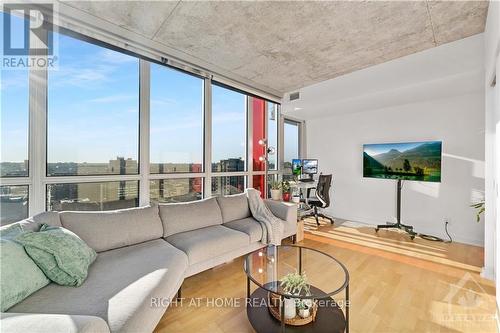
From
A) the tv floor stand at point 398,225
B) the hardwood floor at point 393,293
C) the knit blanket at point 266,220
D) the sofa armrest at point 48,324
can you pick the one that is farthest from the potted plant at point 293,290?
the tv floor stand at point 398,225

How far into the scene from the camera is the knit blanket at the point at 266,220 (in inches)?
114

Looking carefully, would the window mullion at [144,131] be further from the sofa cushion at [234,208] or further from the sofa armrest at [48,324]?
the sofa armrest at [48,324]

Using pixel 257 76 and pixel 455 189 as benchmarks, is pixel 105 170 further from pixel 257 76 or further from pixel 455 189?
pixel 455 189

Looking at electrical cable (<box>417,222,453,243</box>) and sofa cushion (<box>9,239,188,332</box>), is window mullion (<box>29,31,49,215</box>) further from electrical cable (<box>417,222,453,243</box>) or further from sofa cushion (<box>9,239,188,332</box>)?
electrical cable (<box>417,222,453,243</box>)

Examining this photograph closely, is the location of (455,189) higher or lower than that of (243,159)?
lower

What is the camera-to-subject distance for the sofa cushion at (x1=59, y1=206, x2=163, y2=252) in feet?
6.29

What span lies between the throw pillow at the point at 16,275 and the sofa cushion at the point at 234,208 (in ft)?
6.15

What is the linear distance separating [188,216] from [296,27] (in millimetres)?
2484

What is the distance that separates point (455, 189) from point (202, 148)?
4139 mm

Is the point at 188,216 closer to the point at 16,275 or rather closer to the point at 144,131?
the point at 144,131

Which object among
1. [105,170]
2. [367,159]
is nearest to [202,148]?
[105,170]

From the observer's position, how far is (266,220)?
3006 millimetres

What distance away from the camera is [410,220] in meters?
3.92

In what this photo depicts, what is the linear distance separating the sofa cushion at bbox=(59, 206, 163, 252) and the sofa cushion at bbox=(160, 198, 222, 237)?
0.10m
